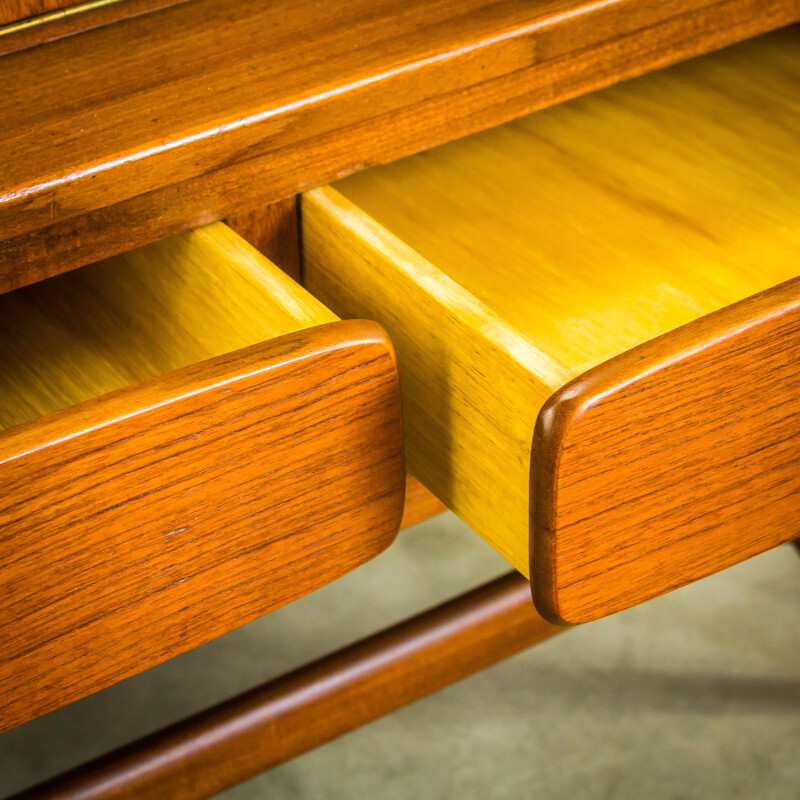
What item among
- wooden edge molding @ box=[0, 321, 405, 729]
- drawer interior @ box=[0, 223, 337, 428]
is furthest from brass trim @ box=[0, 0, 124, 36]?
wooden edge molding @ box=[0, 321, 405, 729]

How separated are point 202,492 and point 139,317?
258 mm

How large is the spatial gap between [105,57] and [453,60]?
8.0 inches

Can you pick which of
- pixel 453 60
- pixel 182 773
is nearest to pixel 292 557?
pixel 453 60

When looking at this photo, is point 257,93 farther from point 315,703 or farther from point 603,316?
point 315,703

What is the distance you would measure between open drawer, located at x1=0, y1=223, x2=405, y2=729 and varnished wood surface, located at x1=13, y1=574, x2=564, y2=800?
1.39 feet

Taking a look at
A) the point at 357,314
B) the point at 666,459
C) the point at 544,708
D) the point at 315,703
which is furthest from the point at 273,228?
the point at 544,708

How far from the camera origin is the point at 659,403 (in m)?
0.52

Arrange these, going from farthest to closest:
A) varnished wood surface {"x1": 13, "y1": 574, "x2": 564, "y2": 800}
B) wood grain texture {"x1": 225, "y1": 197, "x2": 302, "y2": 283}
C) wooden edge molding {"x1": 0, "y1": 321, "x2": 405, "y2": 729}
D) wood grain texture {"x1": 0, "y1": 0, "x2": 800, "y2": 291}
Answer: varnished wood surface {"x1": 13, "y1": 574, "x2": 564, "y2": 800} < wood grain texture {"x1": 225, "y1": 197, "x2": 302, "y2": 283} < wood grain texture {"x1": 0, "y1": 0, "x2": 800, "y2": 291} < wooden edge molding {"x1": 0, "y1": 321, "x2": 405, "y2": 729}

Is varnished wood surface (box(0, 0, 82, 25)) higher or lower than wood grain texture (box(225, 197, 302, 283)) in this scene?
higher

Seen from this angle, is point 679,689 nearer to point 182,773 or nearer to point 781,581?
point 781,581

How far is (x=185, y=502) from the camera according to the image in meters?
0.52

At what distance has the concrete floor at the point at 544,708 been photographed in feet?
3.97

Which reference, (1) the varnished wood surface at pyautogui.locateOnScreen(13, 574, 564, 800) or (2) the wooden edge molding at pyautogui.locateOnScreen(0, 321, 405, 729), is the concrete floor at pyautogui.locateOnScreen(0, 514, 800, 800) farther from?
(2) the wooden edge molding at pyautogui.locateOnScreen(0, 321, 405, 729)

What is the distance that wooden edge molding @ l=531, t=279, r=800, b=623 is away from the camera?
20.0 inches
